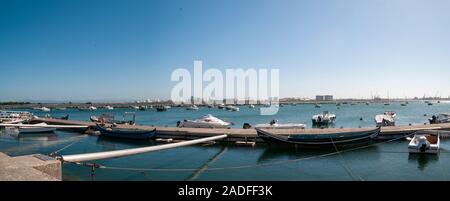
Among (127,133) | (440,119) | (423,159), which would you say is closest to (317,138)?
(423,159)

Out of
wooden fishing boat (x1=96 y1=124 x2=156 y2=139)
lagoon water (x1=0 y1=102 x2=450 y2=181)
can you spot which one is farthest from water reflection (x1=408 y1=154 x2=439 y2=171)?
wooden fishing boat (x1=96 y1=124 x2=156 y2=139)

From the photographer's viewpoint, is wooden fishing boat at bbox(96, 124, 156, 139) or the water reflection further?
wooden fishing boat at bbox(96, 124, 156, 139)

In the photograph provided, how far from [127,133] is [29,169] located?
27.5 meters

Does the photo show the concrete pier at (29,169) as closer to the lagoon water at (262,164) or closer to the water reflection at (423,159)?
the lagoon water at (262,164)

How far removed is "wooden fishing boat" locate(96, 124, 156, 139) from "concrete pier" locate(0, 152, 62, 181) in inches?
956

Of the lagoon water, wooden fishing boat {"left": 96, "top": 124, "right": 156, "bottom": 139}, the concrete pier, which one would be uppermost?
the concrete pier

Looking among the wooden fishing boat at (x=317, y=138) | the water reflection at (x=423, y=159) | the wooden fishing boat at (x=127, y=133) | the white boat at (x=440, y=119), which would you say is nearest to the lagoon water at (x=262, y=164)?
the water reflection at (x=423, y=159)

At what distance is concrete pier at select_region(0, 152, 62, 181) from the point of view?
19.7ft

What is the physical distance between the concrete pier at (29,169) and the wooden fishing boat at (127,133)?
79.7ft

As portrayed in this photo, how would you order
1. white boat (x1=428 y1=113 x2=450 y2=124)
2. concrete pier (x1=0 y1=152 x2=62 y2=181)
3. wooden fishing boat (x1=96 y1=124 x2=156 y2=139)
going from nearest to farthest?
concrete pier (x1=0 y1=152 x2=62 y2=181), wooden fishing boat (x1=96 y1=124 x2=156 y2=139), white boat (x1=428 y1=113 x2=450 y2=124)

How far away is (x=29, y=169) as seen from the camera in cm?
654

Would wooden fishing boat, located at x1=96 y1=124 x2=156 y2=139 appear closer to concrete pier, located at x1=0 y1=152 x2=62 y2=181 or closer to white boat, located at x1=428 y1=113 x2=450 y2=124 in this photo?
concrete pier, located at x1=0 y1=152 x2=62 y2=181
